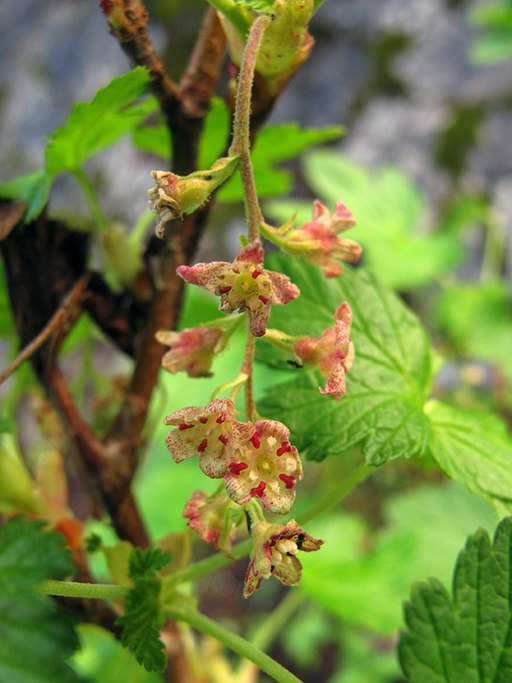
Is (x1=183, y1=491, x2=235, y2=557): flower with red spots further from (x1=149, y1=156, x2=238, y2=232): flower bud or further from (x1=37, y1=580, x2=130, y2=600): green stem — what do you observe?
(x1=149, y1=156, x2=238, y2=232): flower bud

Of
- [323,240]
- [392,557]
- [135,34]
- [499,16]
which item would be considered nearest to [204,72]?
[135,34]

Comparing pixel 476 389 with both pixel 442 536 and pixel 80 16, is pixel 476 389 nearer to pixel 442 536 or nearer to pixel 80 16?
pixel 442 536

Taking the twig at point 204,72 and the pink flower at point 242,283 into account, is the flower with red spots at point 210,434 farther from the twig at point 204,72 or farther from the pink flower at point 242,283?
the twig at point 204,72

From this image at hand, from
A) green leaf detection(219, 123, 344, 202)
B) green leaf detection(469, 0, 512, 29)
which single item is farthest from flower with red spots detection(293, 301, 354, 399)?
green leaf detection(469, 0, 512, 29)

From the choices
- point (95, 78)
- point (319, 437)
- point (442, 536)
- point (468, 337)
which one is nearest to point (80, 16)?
point (95, 78)

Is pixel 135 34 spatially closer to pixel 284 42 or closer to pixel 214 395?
pixel 284 42

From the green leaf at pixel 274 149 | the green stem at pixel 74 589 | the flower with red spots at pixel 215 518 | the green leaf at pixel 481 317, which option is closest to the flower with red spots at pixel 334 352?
the flower with red spots at pixel 215 518
